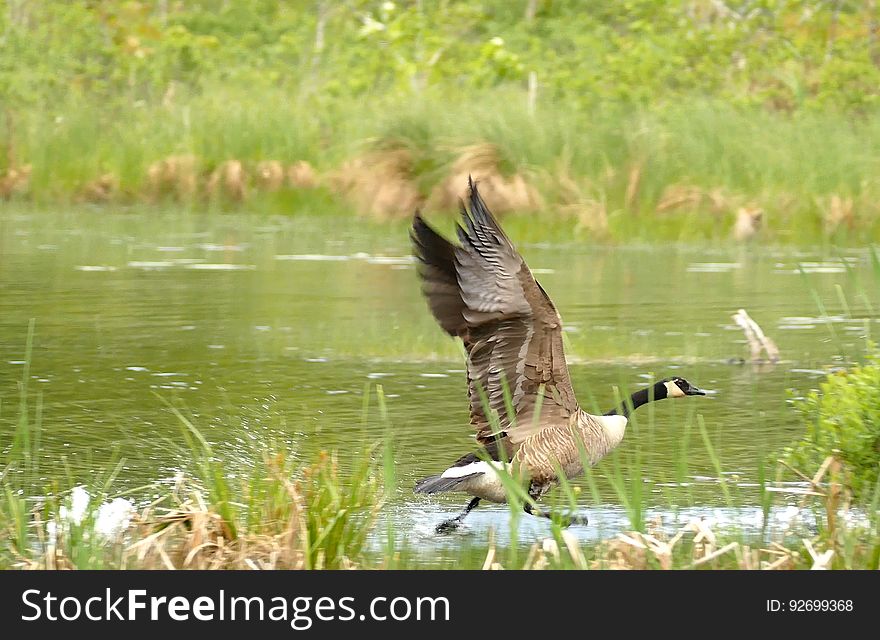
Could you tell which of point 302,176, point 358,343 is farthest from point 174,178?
point 358,343

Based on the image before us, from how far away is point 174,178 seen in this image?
25594mm

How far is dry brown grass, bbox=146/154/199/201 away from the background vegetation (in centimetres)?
3

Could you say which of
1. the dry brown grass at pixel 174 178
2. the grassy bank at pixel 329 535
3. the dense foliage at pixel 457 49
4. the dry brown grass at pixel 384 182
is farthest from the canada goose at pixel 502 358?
the dense foliage at pixel 457 49

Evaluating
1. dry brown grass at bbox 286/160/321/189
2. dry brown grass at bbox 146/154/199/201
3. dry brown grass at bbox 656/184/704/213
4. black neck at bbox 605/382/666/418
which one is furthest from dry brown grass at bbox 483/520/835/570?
dry brown grass at bbox 146/154/199/201

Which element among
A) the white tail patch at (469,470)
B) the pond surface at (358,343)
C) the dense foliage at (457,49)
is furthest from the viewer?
the dense foliage at (457,49)

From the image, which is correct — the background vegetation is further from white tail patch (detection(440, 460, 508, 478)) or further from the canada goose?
white tail patch (detection(440, 460, 508, 478))

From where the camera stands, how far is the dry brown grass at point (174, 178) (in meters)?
25.5

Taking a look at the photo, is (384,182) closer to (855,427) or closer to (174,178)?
(174,178)

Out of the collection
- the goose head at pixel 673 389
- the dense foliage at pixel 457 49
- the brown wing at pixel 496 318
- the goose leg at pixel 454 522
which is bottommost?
the goose leg at pixel 454 522

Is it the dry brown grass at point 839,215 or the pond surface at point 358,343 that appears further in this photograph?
the dry brown grass at point 839,215

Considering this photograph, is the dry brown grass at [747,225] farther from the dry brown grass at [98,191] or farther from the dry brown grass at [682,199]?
the dry brown grass at [98,191]

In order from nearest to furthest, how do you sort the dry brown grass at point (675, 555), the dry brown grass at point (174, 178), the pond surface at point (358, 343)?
the dry brown grass at point (675, 555) < the pond surface at point (358, 343) < the dry brown grass at point (174, 178)

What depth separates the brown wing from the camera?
6977 millimetres

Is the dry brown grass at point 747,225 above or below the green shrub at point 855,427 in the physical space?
below
